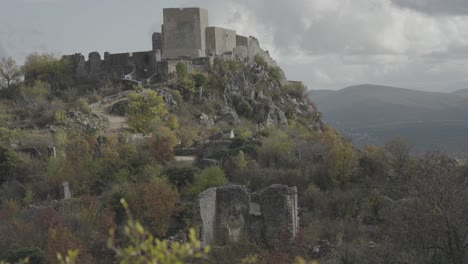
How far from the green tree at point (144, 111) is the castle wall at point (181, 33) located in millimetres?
13310

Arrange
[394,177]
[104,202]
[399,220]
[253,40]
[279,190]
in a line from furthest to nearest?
1. [253,40]
2. [394,177]
3. [104,202]
4. [279,190]
5. [399,220]

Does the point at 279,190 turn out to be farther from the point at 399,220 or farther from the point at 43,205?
the point at 43,205

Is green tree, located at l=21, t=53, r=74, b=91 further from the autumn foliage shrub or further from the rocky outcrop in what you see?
the autumn foliage shrub

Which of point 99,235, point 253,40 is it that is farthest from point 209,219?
point 253,40

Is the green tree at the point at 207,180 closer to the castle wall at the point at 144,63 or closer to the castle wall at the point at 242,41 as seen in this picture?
the castle wall at the point at 144,63

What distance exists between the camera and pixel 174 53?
5547 cm

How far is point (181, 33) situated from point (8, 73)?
15.0 m

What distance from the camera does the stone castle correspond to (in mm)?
51312

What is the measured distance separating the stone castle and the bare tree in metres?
4.62

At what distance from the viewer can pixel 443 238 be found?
2002 cm

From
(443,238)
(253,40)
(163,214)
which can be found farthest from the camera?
(253,40)

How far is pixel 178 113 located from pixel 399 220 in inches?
1002

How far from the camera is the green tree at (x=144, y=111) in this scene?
40.3m

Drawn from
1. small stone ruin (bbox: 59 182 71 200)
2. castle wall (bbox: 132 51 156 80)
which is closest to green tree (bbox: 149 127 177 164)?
small stone ruin (bbox: 59 182 71 200)
